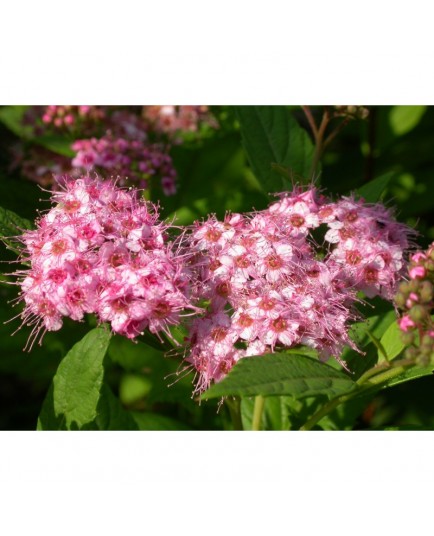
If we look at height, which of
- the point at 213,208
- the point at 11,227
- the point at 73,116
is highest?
the point at 73,116

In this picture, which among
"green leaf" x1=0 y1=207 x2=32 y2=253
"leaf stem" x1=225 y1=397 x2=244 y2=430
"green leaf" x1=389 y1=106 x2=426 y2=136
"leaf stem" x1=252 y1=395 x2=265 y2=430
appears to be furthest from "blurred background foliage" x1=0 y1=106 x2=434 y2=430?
"green leaf" x1=0 y1=207 x2=32 y2=253

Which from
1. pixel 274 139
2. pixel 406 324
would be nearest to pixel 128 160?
Answer: pixel 274 139

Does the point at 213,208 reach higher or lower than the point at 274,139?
lower

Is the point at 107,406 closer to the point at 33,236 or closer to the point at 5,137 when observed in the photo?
the point at 33,236

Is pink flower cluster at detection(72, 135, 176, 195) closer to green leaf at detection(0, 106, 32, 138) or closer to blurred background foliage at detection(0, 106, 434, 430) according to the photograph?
blurred background foliage at detection(0, 106, 434, 430)

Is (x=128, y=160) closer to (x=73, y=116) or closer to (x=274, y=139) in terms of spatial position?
(x=73, y=116)
